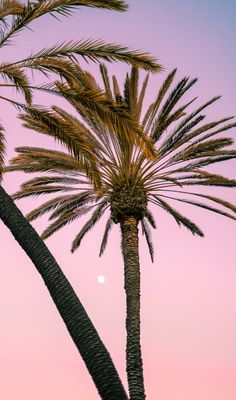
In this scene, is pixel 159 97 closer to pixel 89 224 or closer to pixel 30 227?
pixel 89 224

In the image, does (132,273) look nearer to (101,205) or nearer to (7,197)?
(101,205)

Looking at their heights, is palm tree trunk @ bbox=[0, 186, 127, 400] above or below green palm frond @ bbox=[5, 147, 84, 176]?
below

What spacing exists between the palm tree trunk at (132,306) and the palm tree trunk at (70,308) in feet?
24.3

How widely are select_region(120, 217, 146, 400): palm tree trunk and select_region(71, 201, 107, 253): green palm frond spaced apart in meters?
2.49

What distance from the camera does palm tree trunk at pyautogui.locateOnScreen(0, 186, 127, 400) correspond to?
782 cm

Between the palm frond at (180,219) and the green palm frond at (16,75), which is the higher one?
the palm frond at (180,219)

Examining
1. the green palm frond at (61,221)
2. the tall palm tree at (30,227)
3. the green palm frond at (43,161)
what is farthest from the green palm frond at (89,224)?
the tall palm tree at (30,227)

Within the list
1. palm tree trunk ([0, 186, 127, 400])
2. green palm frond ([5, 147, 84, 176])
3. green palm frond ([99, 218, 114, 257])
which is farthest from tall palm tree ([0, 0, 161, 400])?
green palm frond ([99, 218, 114, 257])

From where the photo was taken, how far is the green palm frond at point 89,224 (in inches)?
785

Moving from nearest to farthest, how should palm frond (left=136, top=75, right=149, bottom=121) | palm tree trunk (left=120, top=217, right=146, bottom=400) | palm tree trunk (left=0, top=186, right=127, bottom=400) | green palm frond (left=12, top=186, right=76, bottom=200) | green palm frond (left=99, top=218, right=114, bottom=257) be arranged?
palm tree trunk (left=0, top=186, right=127, bottom=400)
palm tree trunk (left=120, top=217, right=146, bottom=400)
palm frond (left=136, top=75, right=149, bottom=121)
green palm frond (left=12, top=186, right=76, bottom=200)
green palm frond (left=99, top=218, right=114, bottom=257)

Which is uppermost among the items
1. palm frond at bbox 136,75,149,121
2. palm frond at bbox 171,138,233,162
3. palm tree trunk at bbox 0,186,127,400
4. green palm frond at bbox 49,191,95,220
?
palm frond at bbox 136,75,149,121

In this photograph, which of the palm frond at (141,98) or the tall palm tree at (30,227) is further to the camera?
the palm frond at (141,98)

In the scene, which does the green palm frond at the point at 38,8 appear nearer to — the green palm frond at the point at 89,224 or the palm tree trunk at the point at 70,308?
the palm tree trunk at the point at 70,308

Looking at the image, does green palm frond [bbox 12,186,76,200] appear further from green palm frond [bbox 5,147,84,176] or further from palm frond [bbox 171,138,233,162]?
palm frond [bbox 171,138,233,162]
